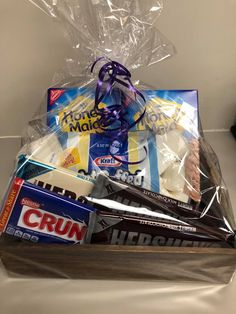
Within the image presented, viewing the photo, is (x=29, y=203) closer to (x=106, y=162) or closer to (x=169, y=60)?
(x=106, y=162)

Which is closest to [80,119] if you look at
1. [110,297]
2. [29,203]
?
[29,203]

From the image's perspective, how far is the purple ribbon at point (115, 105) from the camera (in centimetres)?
66

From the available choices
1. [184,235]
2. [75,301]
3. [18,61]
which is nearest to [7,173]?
[18,61]

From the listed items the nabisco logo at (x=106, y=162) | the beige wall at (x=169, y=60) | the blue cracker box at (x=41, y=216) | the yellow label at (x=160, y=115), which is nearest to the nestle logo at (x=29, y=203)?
the blue cracker box at (x=41, y=216)

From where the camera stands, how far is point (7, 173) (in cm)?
83

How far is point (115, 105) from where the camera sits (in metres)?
0.68

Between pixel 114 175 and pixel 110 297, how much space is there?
0.21m

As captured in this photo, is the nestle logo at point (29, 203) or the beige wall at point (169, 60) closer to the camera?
the nestle logo at point (29, 203)

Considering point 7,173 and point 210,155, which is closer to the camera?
point 210,155

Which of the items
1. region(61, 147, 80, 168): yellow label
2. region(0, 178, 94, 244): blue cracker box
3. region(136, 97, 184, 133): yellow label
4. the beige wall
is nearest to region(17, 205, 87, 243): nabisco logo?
region(0, 178, 94, 244): blue cracker box

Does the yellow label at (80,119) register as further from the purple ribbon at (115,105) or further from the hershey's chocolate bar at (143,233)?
the hershey's chocolate bar at (143,233)

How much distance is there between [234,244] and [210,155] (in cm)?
21

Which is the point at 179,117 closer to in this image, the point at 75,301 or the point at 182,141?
the point at 182,141

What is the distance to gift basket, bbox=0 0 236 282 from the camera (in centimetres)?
55
